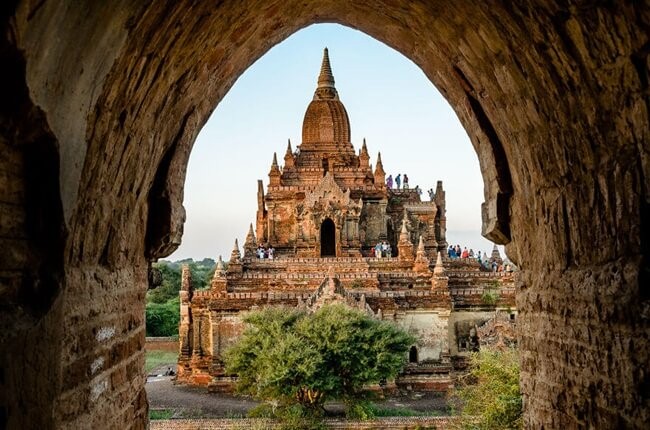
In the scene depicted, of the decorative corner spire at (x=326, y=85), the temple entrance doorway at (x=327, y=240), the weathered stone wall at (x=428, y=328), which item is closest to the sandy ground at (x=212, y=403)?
the weathered stone wall at (x=428, y=328)

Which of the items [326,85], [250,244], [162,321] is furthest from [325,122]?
[162,321]

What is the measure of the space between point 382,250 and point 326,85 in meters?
12.2

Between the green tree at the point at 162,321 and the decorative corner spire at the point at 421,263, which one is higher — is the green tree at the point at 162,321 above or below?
below

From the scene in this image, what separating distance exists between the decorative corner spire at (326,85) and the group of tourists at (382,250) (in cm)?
1068

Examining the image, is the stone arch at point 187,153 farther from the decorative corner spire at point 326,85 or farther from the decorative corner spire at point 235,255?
the decorative corner spire at point 326,85

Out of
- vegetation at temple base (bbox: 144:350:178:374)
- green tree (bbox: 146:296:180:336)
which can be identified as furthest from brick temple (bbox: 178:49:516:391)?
green tree (bbox: 146:296:180:336)

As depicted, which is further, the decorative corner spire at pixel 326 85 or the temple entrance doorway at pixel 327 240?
the decorative corner spire at pixel 326 85

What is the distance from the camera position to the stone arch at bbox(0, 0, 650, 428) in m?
3.73

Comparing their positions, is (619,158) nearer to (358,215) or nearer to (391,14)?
(391,14)

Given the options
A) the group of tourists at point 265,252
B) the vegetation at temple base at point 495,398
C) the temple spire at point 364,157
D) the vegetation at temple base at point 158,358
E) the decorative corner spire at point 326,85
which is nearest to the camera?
the vegetation at temple base at point 495,398

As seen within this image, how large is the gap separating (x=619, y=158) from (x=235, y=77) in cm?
429

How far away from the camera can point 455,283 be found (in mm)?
31047

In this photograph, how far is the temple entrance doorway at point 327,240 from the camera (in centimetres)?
3703

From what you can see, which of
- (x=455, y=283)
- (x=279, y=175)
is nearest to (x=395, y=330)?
(x=455, y=283)
